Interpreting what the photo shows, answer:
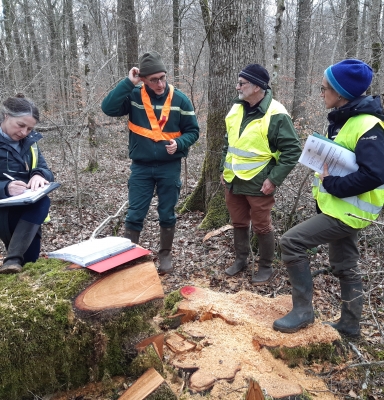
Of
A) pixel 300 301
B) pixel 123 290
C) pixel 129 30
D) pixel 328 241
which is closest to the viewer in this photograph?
pixel 123 290

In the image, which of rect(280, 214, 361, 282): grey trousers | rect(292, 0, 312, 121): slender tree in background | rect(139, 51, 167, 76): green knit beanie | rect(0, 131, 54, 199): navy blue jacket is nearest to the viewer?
rect(280, 214, 361, 282): grey trousers

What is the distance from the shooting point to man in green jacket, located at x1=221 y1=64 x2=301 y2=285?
3846 millimetres

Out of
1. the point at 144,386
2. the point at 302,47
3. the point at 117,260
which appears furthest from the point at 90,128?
the point at 302,47

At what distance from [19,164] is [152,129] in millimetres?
1452

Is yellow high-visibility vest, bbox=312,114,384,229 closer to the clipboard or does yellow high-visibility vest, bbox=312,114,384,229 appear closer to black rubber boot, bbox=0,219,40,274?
the clipboard

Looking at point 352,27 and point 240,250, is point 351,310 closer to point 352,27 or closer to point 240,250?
point 240,250

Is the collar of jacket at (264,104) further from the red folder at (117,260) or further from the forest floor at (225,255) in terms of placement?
the red folder at (117,260)

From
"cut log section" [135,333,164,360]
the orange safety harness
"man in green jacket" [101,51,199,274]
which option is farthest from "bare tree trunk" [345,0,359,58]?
"cut log section" [135,333,164,360]

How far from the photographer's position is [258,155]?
3971mm

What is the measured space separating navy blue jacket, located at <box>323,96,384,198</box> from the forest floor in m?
0.58

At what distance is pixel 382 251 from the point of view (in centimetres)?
488

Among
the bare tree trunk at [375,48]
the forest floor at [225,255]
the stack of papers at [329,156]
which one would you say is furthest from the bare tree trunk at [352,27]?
the stack of papers at [329,156]

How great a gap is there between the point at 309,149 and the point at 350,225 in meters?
0.68

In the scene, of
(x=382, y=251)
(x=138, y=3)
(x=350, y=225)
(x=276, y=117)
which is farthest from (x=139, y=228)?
(x=138, y=3)
